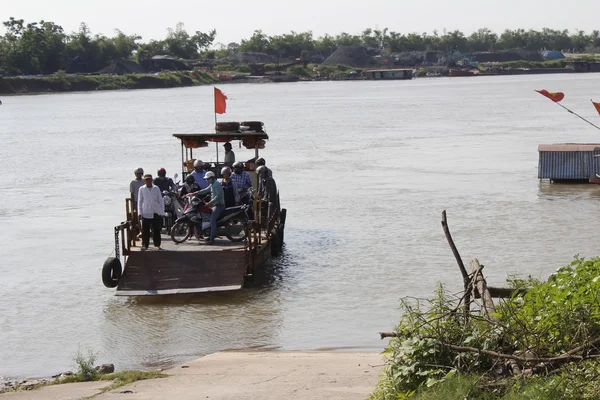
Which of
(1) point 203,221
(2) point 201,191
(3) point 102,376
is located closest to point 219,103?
(2) point 201,191

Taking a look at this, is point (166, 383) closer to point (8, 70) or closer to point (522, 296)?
point (522, 296)

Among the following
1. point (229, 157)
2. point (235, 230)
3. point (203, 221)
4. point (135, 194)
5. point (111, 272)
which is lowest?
point (111, 272)

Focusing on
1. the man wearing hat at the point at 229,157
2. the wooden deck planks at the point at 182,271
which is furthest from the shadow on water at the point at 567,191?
the wooden deck planks at the point at 182,271

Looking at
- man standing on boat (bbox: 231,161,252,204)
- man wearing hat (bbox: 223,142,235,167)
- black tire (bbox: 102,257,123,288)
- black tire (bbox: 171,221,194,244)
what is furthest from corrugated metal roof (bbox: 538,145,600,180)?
black tire (bbox: 102,257,123,288)

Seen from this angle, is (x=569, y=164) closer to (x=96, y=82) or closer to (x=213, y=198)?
(x=213, y=198)

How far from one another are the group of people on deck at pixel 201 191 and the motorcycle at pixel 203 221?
0.44ft

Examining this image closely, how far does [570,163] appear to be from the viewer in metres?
30.4

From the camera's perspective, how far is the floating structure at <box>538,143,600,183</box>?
29.9m

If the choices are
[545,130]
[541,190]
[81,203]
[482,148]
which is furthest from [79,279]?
[545,130]

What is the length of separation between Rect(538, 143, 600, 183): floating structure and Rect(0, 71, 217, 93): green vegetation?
119915 millimetres

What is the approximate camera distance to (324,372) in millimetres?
10875

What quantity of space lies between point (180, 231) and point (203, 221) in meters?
0.49

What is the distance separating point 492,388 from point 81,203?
2408 centimetres

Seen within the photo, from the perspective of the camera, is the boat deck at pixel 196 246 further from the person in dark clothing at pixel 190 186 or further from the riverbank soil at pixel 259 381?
the riverbank soil at pixel 259 381
